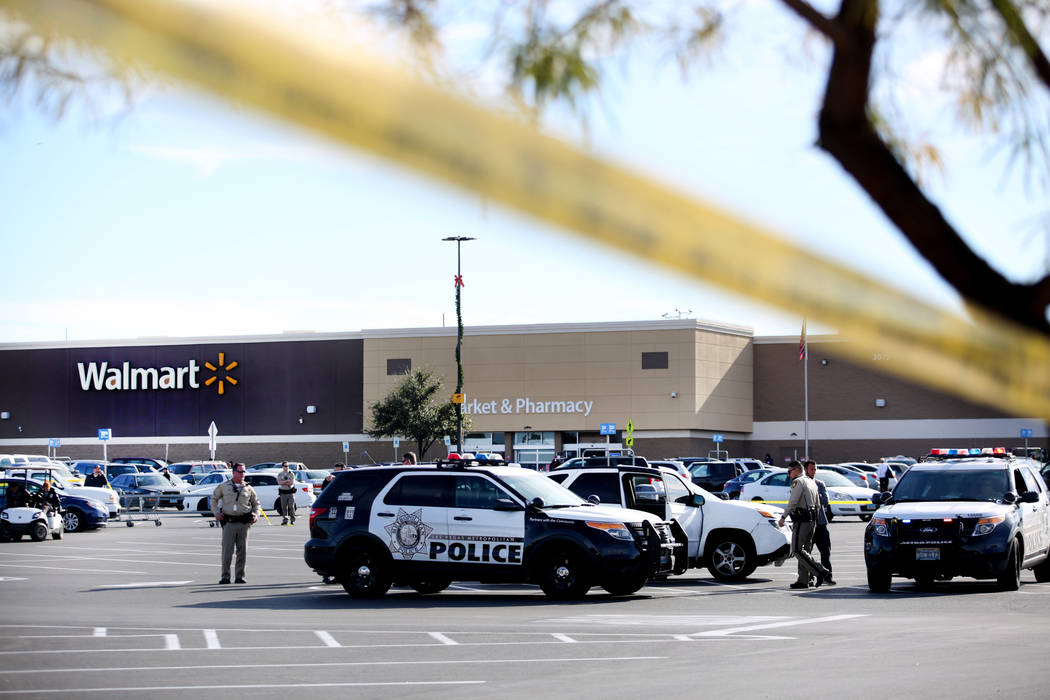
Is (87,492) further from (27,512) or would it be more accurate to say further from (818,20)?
(818,20)

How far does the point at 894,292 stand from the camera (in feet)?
4.66

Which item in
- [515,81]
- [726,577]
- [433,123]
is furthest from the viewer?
[726,577]

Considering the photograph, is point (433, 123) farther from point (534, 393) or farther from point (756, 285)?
point (534, 393)

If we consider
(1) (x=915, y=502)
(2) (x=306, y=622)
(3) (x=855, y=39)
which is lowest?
(2) (x=306, y=622)

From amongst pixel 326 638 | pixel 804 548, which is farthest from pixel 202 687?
pixel 804 548

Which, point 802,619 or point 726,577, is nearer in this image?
point 802,619

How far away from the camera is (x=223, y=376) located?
83.2m

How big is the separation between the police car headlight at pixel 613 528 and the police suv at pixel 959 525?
3784 millimetres

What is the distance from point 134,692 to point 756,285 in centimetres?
1048

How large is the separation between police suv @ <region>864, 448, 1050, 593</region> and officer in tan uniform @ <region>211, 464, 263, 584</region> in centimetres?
983

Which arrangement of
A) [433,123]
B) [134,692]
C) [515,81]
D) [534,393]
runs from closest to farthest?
[433,123] < [515,81] < [134,692] < [534,393]

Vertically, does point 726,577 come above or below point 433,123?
below

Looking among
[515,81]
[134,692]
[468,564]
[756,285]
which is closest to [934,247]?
[756,285]

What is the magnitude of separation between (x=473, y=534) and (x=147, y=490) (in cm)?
3566
